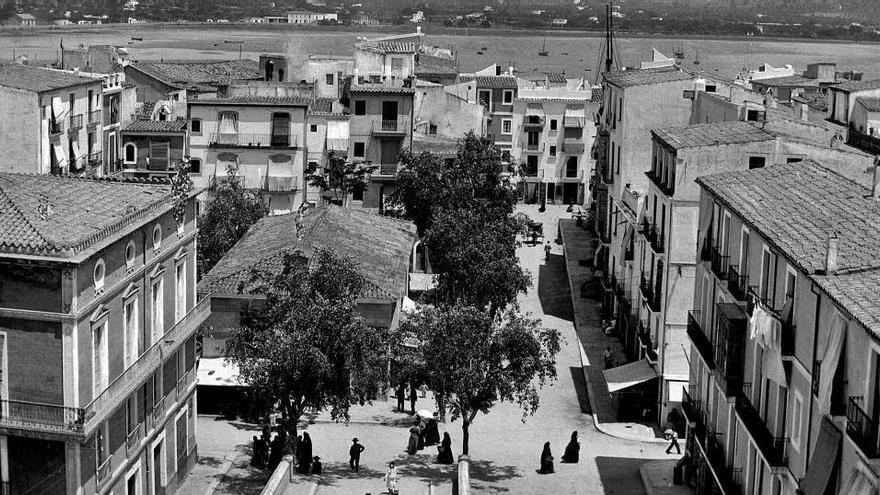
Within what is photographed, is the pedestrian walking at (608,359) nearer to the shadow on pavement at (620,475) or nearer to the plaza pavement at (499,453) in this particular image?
the plaza pavement at (499,453)

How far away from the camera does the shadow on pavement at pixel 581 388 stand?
50.4 m

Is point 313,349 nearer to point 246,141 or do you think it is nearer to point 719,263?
point 719,263

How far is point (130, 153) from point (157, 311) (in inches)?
1528

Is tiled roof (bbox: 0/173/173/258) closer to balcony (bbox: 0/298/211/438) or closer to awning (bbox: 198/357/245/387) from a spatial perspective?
balcony (bbox: 0/298/211/438)

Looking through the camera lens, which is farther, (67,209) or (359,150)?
(359,150)

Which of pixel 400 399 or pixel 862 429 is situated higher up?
pixel 862 429

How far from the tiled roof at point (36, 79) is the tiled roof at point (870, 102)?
1349 inches

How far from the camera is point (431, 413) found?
47.0 metres

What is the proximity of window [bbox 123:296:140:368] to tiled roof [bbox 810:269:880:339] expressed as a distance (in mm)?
14609

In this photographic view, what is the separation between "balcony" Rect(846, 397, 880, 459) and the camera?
24969mm

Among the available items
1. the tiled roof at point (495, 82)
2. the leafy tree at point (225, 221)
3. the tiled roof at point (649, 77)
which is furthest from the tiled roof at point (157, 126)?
the tiled roof at point (495, 82)

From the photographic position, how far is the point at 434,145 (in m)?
81.1

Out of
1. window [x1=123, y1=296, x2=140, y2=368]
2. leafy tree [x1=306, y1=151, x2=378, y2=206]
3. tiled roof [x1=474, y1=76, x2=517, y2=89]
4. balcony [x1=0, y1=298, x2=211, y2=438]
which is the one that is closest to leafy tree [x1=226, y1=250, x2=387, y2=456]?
window [x1=123, y1=296, x2=140, y2=368]

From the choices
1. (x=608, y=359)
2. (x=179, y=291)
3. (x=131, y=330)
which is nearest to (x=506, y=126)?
(x=608, y=359)
